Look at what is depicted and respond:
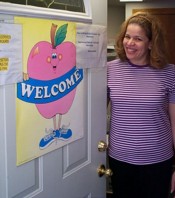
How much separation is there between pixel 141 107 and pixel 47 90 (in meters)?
0.60

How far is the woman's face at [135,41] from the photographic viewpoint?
1513 mm

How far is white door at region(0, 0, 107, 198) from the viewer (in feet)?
3.04

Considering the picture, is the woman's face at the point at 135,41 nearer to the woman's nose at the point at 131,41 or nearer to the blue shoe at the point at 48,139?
the woman's nose at the point at 131,41

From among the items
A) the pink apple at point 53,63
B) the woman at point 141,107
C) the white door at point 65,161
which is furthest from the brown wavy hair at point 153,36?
the pink apple at point 53,63

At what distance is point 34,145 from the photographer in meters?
1.03

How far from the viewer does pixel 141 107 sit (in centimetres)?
151

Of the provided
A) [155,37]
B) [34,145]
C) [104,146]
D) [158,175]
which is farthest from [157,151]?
[34,145]

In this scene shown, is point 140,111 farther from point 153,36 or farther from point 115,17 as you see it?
point 115,17

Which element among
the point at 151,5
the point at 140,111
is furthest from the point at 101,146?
the point at 151,5

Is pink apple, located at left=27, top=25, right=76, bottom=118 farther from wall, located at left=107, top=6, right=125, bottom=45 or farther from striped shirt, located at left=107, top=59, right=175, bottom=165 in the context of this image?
wall, located at left=107, top=6, right=125, bottom=45

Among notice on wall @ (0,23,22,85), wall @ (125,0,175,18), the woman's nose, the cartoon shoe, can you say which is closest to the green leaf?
notice on wall @ (0,23,22,85)

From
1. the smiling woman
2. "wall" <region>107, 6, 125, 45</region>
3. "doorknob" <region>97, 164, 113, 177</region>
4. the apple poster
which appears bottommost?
"doorknob" <region>97, 164, 113, 177</region>

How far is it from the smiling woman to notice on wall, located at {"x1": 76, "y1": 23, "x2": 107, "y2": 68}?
0.07m

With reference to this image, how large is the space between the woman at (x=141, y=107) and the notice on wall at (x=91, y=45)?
7.7 inches
